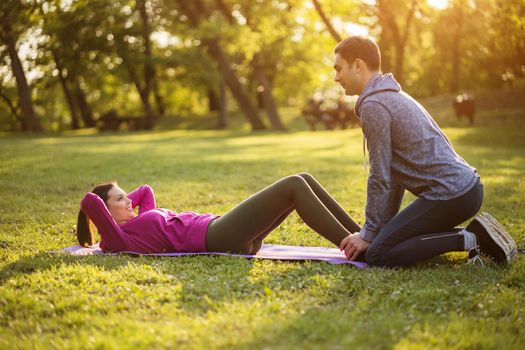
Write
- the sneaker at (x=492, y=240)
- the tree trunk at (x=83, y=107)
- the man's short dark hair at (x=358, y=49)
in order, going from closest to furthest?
the man's short dark hair at (x=358, y=49), the sneaker at (x=492, y=240), the tree trunk at (x=83, y=107)

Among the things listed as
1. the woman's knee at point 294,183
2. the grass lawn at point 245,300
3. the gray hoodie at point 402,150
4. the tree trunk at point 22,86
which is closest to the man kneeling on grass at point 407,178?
Result: the gray hoodie at point 402,150

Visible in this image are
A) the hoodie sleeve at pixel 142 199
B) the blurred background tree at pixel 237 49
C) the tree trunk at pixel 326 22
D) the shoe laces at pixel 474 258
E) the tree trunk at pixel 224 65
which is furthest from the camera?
the tree trunk at pixel 224 65

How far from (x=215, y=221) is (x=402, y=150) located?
1809mm

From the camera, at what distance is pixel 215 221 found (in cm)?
493

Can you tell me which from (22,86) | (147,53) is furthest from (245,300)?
(147,53)

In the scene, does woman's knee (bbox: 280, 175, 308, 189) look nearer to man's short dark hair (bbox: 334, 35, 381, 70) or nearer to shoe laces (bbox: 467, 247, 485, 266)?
man's short dark hair (bbox: 334, 35, 381, 70)

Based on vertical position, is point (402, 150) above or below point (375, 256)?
above

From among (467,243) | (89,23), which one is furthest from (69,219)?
(89,23)

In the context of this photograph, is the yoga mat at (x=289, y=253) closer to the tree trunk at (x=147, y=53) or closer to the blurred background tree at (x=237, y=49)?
the blurred background tree at (x=237, y=49)

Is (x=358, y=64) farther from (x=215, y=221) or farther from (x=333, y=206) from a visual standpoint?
(x=215, y=221)

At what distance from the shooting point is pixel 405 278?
4328mm

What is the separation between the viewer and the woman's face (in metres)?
5.05

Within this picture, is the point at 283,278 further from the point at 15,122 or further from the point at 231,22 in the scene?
the point at 15,122

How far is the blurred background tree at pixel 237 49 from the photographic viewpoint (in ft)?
87.3
